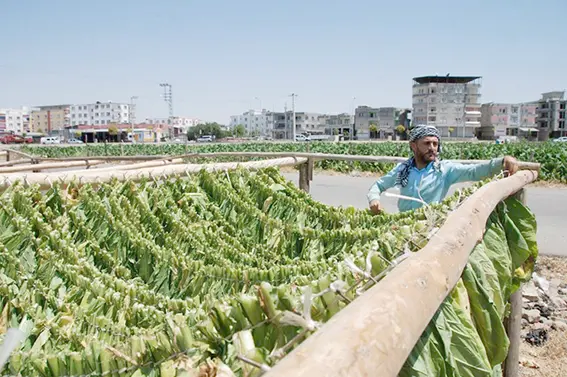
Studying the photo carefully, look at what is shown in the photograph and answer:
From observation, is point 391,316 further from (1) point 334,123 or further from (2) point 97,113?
(2) point 97,113

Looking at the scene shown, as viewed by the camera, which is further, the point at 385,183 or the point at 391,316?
the point at 385,183

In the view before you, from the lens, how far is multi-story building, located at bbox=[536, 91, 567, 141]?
3733 inches

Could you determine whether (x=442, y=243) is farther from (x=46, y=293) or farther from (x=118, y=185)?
(x=118, y=185)

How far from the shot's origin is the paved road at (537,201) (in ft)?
24.0

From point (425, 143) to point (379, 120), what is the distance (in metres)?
103

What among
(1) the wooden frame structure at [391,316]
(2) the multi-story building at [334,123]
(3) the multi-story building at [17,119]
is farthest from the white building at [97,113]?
(1) the wooden frame structure at [391,316]

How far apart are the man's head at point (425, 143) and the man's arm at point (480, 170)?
6.9 inches

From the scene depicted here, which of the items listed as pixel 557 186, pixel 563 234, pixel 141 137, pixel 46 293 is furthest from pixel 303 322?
pixel 141 137

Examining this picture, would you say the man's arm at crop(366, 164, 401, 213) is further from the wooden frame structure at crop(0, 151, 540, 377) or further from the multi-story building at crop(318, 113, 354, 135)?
the multi-story building at crop(318, 113, 354, 135)

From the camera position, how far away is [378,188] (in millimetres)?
3883

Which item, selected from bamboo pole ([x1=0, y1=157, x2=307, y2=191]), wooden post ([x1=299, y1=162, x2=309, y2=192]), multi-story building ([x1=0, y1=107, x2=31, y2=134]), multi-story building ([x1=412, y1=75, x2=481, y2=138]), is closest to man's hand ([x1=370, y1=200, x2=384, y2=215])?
bamboo pole ([x1=0, y1=157, x2=307, y2=191])

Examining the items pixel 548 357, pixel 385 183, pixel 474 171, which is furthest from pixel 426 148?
pixel 548 357

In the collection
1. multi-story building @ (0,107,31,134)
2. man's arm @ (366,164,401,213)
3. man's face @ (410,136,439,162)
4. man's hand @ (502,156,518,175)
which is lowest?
man's arm @ (366,164,401,213)

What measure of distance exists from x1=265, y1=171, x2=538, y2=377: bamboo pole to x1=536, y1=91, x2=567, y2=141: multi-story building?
336 ft
